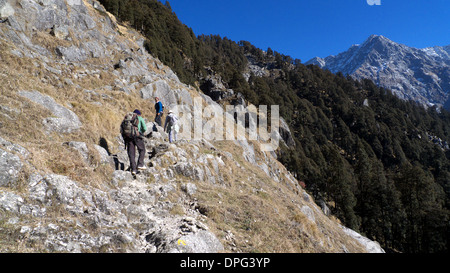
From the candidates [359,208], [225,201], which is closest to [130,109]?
[225,201]

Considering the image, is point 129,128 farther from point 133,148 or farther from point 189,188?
point 189,188

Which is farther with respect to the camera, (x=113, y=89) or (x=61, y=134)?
(x=113, y=89)

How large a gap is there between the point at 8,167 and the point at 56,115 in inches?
181

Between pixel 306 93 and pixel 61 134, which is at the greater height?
pixel 306 93

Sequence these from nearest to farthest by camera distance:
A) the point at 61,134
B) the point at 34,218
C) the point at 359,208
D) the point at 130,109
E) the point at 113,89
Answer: the point at 34,218 → the point at 61,134 → the point at 130,109 → the point at 113,89 → the point at 359,208

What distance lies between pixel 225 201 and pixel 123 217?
397 cm

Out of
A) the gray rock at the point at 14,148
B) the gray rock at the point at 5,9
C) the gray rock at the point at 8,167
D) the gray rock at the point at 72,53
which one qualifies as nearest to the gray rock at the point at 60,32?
the gray rock at the point at 72,53

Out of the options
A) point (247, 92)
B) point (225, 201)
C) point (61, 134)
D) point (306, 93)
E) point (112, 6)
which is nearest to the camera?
point (61, 134)

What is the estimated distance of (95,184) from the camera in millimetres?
5934

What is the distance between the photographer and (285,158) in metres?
50.5

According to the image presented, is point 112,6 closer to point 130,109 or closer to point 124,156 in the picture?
point 130,109

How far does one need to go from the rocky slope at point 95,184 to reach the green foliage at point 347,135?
27197 mm

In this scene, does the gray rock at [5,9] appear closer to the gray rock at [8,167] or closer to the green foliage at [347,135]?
the gray rock at [8,167]

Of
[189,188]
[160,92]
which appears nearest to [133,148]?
[189,188]
